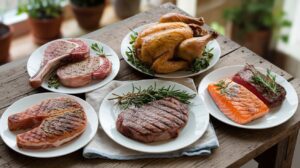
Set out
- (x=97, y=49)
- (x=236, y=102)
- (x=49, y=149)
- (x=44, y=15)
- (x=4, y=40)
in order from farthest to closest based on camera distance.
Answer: (x=44, y=15)
(x=4, y=40)
(x=97, y=49)
(x=236, y=102)
(x=49, y=149)

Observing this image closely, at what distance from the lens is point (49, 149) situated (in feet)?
4.25

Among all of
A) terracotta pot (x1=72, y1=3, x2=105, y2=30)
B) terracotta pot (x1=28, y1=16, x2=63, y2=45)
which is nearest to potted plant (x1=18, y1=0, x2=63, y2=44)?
terracotta pot (x1=28, y1=16, x2=63, y2=45)

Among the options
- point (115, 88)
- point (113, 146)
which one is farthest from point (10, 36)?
point (113, 146)

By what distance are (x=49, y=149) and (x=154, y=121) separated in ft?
0.87

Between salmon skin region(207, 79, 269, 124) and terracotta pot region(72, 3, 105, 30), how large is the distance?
1.39m

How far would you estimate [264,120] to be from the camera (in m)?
1.39

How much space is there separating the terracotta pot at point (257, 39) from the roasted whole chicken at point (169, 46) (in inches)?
49.4

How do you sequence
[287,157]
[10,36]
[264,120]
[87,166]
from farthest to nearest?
[10,36] < [287,157] < [264,120] < [87,166]

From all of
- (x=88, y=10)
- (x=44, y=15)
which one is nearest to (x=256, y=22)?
(x=88, y=10)

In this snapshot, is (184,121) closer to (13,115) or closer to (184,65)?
(184,65)

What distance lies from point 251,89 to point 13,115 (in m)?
0.64

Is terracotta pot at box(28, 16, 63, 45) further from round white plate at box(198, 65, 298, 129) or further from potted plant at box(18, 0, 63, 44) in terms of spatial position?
round white plate at box(198, 65, 298, 129)

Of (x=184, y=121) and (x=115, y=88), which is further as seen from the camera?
(x=115, y=88)

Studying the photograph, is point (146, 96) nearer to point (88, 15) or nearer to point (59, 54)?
point (59, 54)
